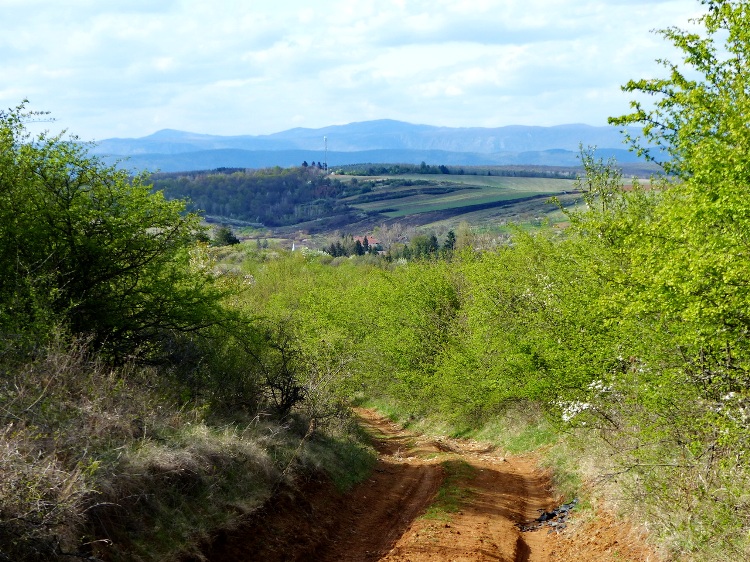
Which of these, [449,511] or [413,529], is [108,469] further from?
[449,511]

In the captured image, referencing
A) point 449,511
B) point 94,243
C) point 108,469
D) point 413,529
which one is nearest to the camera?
point 108,469

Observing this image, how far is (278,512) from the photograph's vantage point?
1336 cm

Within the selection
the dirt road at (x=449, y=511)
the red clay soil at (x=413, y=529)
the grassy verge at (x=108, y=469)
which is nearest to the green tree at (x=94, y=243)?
the grassy verge at (x=108, y=469)

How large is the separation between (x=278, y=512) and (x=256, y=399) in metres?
5.91

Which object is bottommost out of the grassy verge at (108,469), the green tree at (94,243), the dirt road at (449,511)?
the dirt road at (449,511)

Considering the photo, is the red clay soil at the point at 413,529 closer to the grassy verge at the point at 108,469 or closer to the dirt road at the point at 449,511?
the dirt road at the point at 449,511

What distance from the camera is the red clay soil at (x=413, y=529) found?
12.1 m

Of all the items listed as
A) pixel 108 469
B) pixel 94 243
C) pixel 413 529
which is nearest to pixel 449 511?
pixel 413 529

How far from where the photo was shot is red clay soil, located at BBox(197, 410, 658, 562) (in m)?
12.1

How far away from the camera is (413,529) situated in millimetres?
14250

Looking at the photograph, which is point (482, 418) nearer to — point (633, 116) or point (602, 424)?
point (602, 424)

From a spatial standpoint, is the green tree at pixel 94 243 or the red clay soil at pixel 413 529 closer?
the red clay soil at pixel 413 529

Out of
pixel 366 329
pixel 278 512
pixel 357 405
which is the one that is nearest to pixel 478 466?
pixel 278 512

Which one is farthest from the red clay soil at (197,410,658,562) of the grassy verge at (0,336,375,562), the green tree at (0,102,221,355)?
the green tree at (0,102,221,355)
